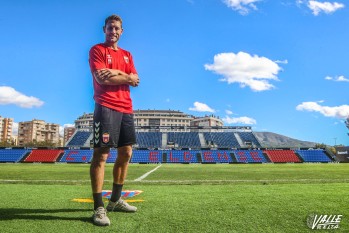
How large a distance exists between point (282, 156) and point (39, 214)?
5943 cm

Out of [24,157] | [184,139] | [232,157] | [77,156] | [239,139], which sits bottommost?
[232,157]

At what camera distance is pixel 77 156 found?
56.5 metres

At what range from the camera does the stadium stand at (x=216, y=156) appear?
180 ft

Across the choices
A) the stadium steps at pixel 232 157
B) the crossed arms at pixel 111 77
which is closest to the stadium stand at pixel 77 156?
the stadium steps at pixel 232 157

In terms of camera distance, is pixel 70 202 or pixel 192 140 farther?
pixel 192 140

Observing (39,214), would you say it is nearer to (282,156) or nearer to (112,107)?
(112,107)

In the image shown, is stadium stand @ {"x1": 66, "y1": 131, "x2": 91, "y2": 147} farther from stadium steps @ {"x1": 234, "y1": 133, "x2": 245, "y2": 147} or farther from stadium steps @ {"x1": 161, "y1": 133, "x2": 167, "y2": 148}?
stadium steps @ {"x1": 234, "y1": 133, "x2": 245, "y2": 147}

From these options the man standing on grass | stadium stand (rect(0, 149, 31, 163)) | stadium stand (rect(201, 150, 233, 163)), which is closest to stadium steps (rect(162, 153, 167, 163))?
stadium stand (rect(201, 150, 233, 163))

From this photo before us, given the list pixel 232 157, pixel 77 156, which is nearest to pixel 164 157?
pixel 232 157

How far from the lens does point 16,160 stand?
179 feet

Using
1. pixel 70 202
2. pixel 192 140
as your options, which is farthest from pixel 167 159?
pixel 70 202

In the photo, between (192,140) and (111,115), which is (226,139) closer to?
(192,140)

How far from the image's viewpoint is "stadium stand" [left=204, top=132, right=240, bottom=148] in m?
75.9

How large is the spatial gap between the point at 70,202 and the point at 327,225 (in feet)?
11.8
